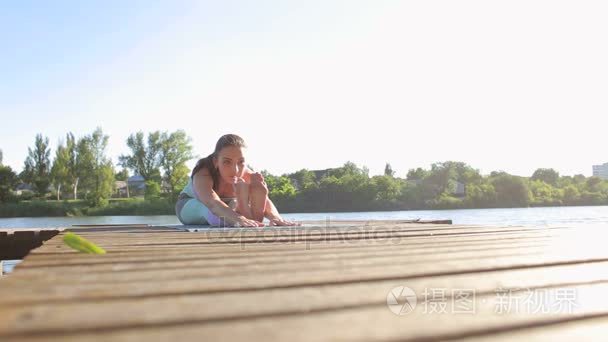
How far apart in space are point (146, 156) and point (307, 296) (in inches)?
1655

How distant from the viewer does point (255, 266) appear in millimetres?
1349

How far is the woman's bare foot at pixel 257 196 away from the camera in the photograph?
11.5 feet

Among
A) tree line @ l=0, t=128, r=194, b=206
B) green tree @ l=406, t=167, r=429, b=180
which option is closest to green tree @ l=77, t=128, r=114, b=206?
tree line @ l=0, t=128, r=194, b=206

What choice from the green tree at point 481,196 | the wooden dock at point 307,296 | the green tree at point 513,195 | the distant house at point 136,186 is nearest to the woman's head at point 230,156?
the wooden dock at point 307,296

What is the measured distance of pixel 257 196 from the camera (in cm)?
357

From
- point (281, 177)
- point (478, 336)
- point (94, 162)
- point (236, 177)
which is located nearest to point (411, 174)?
point (281, 177)

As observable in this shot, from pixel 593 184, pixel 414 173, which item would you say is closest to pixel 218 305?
pixel 593 184

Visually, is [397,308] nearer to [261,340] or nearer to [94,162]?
[261,340]

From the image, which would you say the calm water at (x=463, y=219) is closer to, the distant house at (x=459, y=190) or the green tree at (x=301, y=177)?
the distant house at (x=459, y=190)

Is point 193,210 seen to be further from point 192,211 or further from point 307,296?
point 307,296

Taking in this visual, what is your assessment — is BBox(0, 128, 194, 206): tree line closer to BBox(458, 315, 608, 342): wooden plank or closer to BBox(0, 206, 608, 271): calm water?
BBox(0, 206, 608, 271): calm water

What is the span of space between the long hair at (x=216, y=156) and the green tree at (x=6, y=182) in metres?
31.5

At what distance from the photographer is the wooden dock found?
76 centimetres

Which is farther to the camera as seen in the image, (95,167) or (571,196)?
(95,167)
